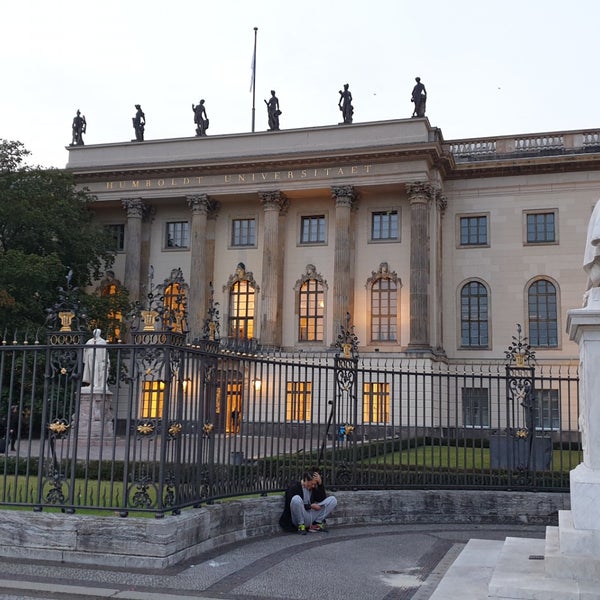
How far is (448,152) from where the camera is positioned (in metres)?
41.7

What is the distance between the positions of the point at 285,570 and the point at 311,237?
34010 mm

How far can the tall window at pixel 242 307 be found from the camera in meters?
43.4

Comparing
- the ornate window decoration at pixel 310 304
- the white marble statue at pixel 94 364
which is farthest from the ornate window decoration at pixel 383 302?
the white marble statue at pixel 94 364

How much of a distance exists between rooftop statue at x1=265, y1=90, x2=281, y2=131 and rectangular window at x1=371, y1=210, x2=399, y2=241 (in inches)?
309

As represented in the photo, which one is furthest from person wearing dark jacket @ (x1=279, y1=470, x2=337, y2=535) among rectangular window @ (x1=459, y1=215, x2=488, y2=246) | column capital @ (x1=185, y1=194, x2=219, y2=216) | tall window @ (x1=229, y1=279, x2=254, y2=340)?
column capital @ (x1=185, y1=194, x2=219, y2=216)

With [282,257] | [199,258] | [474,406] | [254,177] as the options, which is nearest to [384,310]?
[282,257]

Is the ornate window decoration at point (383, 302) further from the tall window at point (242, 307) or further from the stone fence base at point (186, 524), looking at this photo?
the stone fence base at point (186, 524)

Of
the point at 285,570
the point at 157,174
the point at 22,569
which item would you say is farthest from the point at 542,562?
the point at 157,174

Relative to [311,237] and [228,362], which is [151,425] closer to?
[228,362]

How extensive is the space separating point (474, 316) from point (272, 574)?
33596mm

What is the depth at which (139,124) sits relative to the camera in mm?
46875

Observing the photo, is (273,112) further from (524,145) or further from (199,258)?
(524,145)

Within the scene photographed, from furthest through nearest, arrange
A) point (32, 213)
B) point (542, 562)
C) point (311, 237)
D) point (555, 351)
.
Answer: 1. point (311, 237)
2. point (555, 351)
3. point (32, 213)
4. point (542, 562)

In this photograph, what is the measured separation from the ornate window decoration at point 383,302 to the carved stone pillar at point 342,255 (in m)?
1.31
